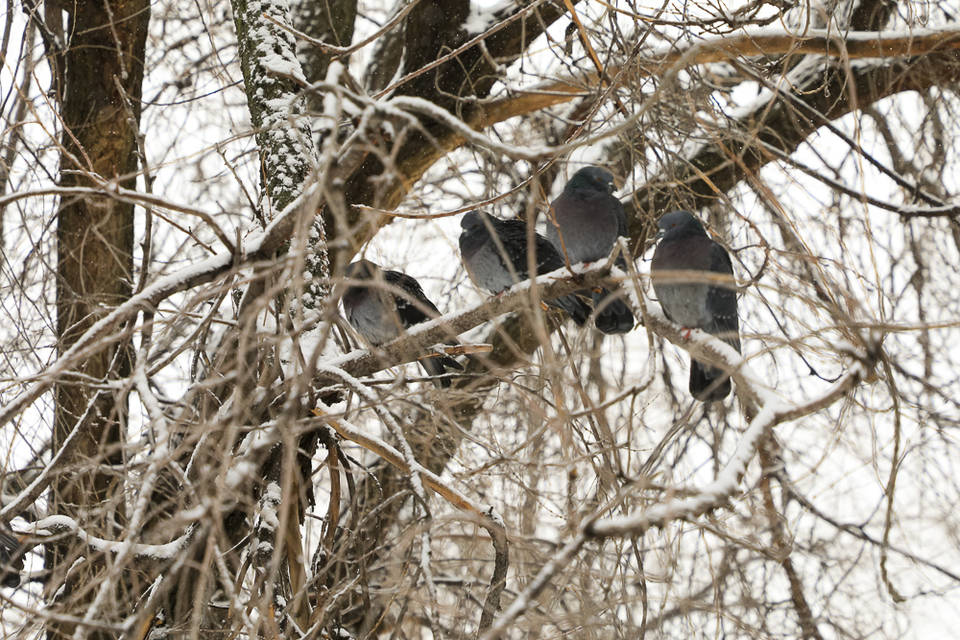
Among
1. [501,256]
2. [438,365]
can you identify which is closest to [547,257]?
[501,256]

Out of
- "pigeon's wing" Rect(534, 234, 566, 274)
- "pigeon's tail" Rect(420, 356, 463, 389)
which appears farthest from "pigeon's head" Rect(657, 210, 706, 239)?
"pigeon's tail" Rect(420, 356, 463, 389)

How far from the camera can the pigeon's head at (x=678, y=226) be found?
3471mm

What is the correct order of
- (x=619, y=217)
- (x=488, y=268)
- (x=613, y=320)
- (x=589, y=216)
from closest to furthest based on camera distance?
(x=613, y=320) < (x=589, y=216) < (x=619, y=217) < (x=488, y=268)

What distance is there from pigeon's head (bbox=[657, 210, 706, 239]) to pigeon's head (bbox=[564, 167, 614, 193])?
452 millimetres

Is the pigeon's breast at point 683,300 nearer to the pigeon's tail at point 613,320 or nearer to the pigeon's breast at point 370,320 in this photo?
the pigeon's tail at point 613,320

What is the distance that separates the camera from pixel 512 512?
2842 millimetres

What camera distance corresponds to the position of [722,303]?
11.7 ft

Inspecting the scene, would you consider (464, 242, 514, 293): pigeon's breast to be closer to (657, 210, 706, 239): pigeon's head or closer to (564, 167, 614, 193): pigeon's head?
(564, 167, 614, 193): pigeon's head

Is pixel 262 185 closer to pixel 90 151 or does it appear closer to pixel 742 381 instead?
pixel 90 151

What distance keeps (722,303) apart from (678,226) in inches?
14.4

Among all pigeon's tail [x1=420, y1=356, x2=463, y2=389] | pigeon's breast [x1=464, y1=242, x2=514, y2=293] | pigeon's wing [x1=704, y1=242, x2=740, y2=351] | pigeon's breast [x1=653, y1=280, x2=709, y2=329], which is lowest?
pigeon's tail [x1=420, y1=356, x2=463, y2=389]

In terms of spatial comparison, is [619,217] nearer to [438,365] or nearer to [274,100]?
[438,365]

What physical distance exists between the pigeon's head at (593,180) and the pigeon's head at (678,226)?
0.45m

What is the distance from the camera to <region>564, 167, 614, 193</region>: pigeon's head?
387cm
